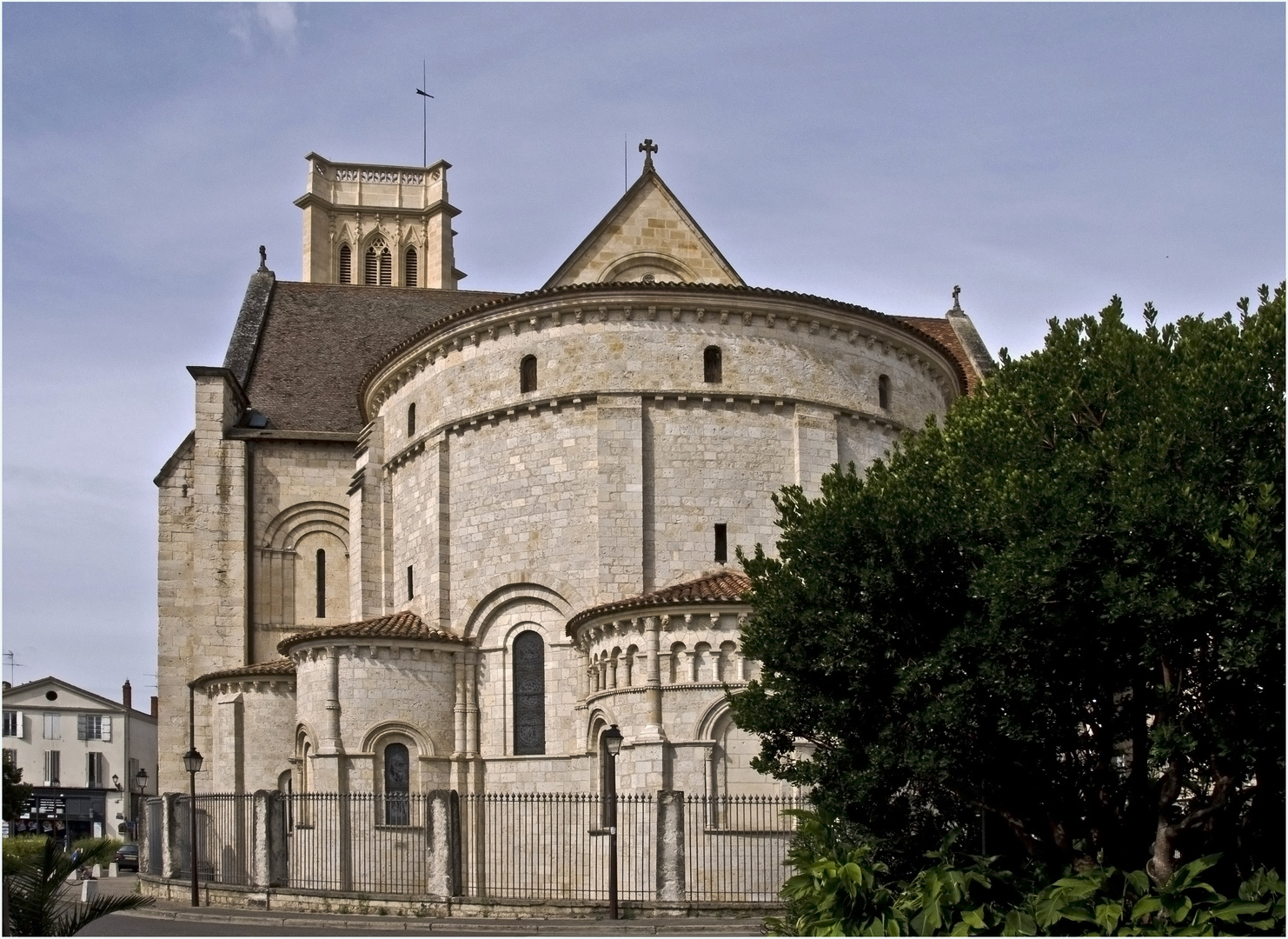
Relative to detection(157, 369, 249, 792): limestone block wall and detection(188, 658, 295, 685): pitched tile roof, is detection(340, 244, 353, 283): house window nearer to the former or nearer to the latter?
detection(157, 369, 249, 792): limestone block wall

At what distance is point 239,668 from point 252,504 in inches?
199

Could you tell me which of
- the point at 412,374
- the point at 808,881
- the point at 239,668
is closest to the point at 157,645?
the point at 239,668

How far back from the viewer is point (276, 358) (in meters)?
46.4

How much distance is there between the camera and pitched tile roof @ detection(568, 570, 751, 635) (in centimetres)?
3019

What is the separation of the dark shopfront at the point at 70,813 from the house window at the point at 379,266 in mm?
36391

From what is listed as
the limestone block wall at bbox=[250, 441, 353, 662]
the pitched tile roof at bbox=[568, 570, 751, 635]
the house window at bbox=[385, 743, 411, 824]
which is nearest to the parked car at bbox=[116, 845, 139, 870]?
the limestone block wall at bbox=[250, 441, 353, 662]

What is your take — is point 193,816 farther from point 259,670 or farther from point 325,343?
point 325,343

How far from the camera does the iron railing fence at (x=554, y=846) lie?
1141 inches

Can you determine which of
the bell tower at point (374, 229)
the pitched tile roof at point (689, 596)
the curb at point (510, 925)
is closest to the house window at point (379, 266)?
the bell tower at point (374, 229)

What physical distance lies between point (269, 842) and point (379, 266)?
39.0 metres

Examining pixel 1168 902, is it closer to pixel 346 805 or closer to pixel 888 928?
pixel 888 928

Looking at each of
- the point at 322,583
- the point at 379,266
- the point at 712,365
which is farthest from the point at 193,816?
the point at 379,266

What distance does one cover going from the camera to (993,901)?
69.5 ft

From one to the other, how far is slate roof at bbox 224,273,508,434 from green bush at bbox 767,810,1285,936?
24.1 metres
